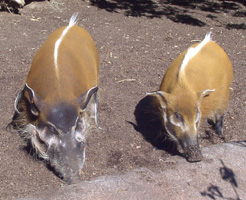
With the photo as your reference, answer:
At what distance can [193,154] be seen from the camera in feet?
11.5

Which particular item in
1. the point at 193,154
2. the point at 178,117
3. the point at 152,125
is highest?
the point at 178,117

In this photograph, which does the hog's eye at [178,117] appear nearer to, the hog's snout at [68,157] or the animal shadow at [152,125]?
the animal shadow at [152,125]

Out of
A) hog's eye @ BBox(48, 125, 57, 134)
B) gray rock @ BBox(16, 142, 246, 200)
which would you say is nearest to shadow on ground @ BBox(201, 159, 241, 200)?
gray rock @ BBox(16, 142, 246, 200)

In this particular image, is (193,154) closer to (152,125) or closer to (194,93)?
(194,93)

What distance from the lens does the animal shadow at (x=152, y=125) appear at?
13.2ft

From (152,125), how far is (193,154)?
0.98 m

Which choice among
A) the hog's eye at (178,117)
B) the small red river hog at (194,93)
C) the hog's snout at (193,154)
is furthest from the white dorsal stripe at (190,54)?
the hog's snout at (193,154)

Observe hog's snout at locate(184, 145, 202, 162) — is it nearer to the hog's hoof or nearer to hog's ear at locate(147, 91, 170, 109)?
the hog's hoof

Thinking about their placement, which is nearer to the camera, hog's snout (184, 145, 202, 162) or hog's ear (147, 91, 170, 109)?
A: hog's snout (184, 145, 202, 162)

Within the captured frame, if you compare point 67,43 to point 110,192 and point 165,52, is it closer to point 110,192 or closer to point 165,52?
point 110,192

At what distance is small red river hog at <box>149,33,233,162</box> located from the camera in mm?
3590

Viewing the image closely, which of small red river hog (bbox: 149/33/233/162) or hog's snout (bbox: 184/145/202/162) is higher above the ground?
small red river hog (bbox: 149/33/233/162)

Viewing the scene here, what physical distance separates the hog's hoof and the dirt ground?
280 mm

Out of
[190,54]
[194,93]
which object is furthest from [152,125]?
[190,54]
